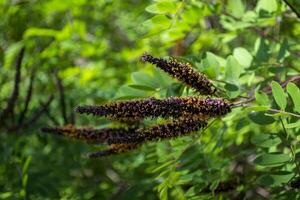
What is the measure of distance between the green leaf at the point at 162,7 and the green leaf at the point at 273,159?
73 cm

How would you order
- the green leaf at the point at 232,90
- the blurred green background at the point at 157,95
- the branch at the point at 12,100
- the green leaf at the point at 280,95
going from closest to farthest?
1. the green leaf at the point at 280,95
2. the green leaf at the point at 232,90
3. the blurred green background at the point at 157,95
4. the branch at the point at 12,100

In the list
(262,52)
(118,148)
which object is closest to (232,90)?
(118,148)

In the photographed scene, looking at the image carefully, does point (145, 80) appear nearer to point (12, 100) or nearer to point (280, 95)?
point (280, 95)

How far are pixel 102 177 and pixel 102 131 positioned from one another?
205 centimetres

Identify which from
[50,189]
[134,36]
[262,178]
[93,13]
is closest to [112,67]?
[134,36]

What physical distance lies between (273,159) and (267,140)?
0.10 m

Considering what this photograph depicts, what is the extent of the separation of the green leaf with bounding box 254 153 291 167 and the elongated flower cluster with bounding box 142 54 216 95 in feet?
1.37

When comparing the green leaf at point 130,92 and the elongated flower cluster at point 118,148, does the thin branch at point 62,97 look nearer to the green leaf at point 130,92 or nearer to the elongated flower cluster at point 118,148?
the green leaf at point 130,92

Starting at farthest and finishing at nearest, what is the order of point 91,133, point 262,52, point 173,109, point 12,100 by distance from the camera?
point 12,100 < point 262,52 < point 91,133 < point 173,109

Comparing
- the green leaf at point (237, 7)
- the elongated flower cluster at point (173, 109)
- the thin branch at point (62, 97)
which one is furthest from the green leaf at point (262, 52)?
the thin branch at point (62, 97)

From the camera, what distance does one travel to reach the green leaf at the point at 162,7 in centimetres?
203

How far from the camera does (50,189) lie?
10.2 ft

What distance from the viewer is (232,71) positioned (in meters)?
1.85

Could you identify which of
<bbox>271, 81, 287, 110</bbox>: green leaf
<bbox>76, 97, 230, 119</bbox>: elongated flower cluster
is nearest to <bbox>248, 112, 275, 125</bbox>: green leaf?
<bbox>271, 81, 287, 110</bbox>: green leaf
